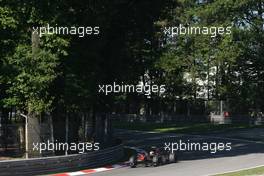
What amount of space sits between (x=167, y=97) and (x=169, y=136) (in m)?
23.1

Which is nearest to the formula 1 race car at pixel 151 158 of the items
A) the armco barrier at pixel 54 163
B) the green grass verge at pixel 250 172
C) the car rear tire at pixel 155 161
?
the car rear tire at pixel 155 161

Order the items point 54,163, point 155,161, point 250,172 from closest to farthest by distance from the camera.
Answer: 1. point 250,172
2. point 54,163
3. point 155,161

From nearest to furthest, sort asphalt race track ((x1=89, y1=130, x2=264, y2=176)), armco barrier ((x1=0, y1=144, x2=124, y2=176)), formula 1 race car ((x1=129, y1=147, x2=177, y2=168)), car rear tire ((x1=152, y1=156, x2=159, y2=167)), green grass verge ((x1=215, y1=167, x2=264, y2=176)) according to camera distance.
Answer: armco barrier ((x1=0, y1=144, x2=124, y2=176)) → green grass verge ((x1=215, y1=167, x2=264, y2=176)) → asphalt race track ((x1=89, y1=130, x2=264, y2=176)) → formula 1 race car ((x1=129, y1=147, x2=177, y2=168)) → car rear tire ((x1=152, y1=156, x2=159, y2=167))

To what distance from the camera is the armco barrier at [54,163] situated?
22.1 metres

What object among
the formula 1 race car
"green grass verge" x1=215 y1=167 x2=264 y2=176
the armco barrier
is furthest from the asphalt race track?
the armco barrier

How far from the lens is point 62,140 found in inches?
1032

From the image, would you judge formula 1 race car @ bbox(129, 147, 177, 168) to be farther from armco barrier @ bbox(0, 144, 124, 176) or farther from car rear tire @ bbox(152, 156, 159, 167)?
armco barrier @ bbox(0, 144, 124, 176)

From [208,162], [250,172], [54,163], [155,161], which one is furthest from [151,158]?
[250,172]

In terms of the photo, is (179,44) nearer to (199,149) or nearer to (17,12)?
(199,149)

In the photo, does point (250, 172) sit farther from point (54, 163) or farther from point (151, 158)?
point (54, 163)

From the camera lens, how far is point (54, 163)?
23.5m

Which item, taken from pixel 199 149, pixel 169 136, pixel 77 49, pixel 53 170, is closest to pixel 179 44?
pixel 169 136

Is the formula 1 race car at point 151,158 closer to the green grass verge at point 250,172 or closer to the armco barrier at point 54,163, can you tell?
the armco barrier at point 54,163

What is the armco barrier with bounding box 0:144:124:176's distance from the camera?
22119 mm
